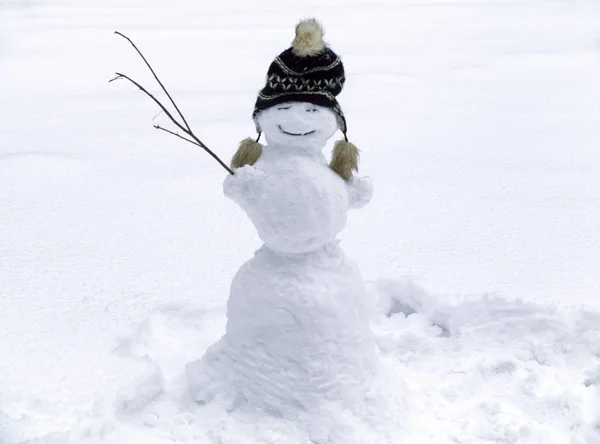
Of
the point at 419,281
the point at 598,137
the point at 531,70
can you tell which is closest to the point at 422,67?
the point at 531,70

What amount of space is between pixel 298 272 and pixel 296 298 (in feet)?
0.26

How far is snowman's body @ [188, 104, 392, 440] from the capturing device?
80.4 inches

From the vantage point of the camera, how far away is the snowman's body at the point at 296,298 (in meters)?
2.04

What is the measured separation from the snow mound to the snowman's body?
9 cm

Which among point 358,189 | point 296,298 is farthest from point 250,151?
point 296,298

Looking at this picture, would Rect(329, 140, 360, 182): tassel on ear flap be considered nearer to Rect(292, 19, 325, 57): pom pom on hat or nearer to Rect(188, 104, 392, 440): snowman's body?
Rect(188, 104, 392, 440): snowman's body

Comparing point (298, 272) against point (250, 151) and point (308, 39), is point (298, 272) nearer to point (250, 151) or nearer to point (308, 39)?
point (250, 151)

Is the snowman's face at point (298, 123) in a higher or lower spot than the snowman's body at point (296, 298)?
higher

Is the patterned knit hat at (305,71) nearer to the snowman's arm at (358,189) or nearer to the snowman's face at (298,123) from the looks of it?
the snowman's face at (298,123)

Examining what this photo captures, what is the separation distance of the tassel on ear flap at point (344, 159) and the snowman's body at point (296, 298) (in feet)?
0.11

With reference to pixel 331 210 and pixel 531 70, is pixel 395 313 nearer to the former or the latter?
pixel 331 210

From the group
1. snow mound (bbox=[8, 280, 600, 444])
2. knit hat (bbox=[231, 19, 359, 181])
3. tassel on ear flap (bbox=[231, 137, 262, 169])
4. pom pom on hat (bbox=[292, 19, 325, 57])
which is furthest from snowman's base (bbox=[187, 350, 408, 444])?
pom pom on hat (bbox=[292, 19, 325, 57])

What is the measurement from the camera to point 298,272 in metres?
2.12

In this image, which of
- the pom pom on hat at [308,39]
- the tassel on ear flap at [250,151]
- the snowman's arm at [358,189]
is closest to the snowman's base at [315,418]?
the snowman's arm at [358,189]
